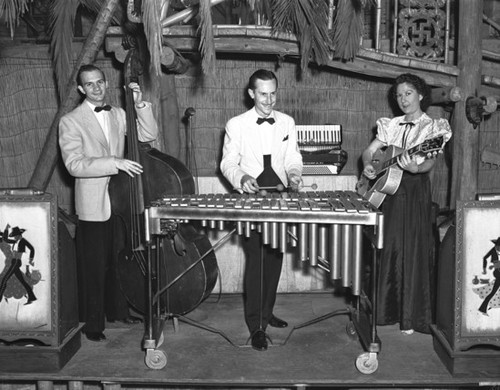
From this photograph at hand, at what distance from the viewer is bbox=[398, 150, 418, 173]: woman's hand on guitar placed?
5220 millimetres

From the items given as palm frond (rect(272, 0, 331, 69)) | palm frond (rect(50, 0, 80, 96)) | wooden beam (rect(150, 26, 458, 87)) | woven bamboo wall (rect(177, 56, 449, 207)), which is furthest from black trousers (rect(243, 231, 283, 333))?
palm frond (rect(50, 0, 80, 96))

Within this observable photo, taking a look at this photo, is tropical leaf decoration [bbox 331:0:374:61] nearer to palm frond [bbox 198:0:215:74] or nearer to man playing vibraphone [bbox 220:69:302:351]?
man playing vibraphone [bbox 220:69:302:351]

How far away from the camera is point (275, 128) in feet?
18.1

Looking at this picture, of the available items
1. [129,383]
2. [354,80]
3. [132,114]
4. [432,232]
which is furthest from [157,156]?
[354,80]

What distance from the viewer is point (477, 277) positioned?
4789 millimetres

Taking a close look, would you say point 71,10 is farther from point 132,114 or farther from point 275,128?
point 275,128

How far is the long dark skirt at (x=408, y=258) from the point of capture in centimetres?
550

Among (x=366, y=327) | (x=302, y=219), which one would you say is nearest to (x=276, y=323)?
(x=366, y=327)

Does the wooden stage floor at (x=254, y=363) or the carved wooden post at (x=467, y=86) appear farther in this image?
the carved wooden post at (x=467, y=86)

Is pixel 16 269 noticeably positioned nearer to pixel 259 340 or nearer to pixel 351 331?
pixel 259 340

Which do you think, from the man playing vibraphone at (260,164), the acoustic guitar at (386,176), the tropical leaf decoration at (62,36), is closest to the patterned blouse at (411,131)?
the acoustic guitar at (386,176)

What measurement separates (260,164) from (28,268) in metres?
1.75

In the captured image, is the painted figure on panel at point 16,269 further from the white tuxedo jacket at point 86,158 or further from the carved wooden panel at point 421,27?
the carved wooden panel at point 421,27

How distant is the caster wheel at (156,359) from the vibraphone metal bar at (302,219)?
760 mm
